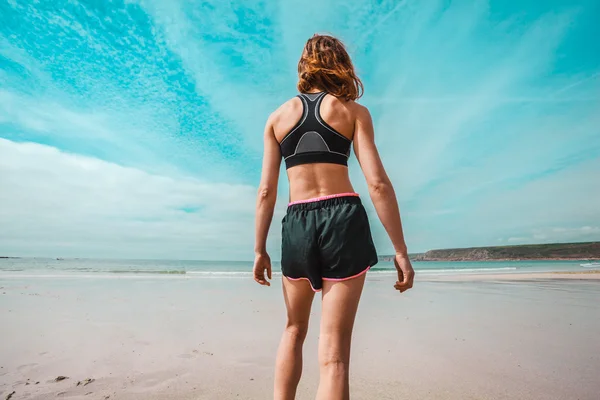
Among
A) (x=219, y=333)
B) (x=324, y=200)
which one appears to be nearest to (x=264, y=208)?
(x=324, y=200)

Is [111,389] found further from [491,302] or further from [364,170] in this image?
[491,302]

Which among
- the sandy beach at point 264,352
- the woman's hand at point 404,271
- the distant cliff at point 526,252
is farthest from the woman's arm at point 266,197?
the distant cliff at point 526,252

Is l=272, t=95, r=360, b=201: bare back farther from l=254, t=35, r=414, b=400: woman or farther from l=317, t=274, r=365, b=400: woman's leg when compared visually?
l=317, t=274, r=365, b=400: woman's leg

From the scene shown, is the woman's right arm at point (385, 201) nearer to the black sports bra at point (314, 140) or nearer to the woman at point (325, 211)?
the woman at point (325, 211)

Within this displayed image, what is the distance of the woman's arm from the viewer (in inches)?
81.1

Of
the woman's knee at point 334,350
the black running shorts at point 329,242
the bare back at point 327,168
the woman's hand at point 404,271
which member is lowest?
the woman's knee at point 334,350

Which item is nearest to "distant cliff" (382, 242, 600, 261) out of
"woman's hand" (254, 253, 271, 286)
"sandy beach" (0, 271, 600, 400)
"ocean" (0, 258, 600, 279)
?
"ocean" (0, 258, 600, 279)

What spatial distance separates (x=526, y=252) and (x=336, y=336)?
97.0 m

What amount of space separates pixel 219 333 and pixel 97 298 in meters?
4.44

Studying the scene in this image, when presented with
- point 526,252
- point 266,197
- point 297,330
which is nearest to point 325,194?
point 266,197

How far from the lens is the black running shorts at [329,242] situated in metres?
1.79

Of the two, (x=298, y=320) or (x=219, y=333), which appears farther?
(x=219, y=333)

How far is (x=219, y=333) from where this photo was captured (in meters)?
4.50

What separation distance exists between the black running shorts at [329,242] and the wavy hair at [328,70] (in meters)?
0.64
